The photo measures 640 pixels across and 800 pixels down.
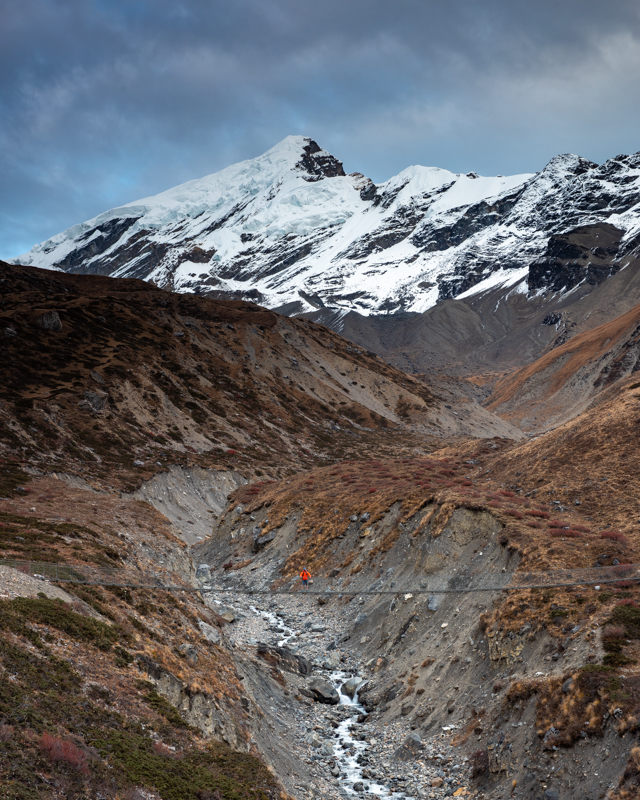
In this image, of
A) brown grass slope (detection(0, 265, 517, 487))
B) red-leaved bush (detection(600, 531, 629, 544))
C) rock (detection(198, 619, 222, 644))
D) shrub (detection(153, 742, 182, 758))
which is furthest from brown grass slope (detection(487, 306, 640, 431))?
shrub (detection(153, 742, 182, 758))

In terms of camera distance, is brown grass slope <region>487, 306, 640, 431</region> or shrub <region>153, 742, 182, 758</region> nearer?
shrub <region>153, 742, 182, 758</region>

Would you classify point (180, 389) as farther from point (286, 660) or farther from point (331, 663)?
point (331, 663)

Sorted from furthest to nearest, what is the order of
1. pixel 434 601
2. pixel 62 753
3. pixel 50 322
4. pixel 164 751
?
pixel 50 322 → pixel 434 601 → pixel 164 751 → pixel 62 753

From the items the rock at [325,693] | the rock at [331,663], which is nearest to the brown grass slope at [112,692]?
the rock at [325,693]

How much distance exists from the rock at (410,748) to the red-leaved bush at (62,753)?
1304cm

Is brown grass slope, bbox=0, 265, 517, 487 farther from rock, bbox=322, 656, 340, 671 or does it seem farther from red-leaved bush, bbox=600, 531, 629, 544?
red-leaved bush, bbox=600, 531, 629, 544

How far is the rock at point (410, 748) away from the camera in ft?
65.6

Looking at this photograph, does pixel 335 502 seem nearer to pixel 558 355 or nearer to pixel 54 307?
pixel 54 307

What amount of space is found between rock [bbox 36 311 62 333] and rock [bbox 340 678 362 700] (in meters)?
85.5

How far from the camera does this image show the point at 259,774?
1532 centimetres

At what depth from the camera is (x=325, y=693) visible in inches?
1009

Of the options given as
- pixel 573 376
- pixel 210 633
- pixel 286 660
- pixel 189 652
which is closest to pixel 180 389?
pixel 286 660

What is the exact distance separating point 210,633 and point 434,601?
1160cm

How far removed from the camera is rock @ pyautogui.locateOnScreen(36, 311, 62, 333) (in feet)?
303
